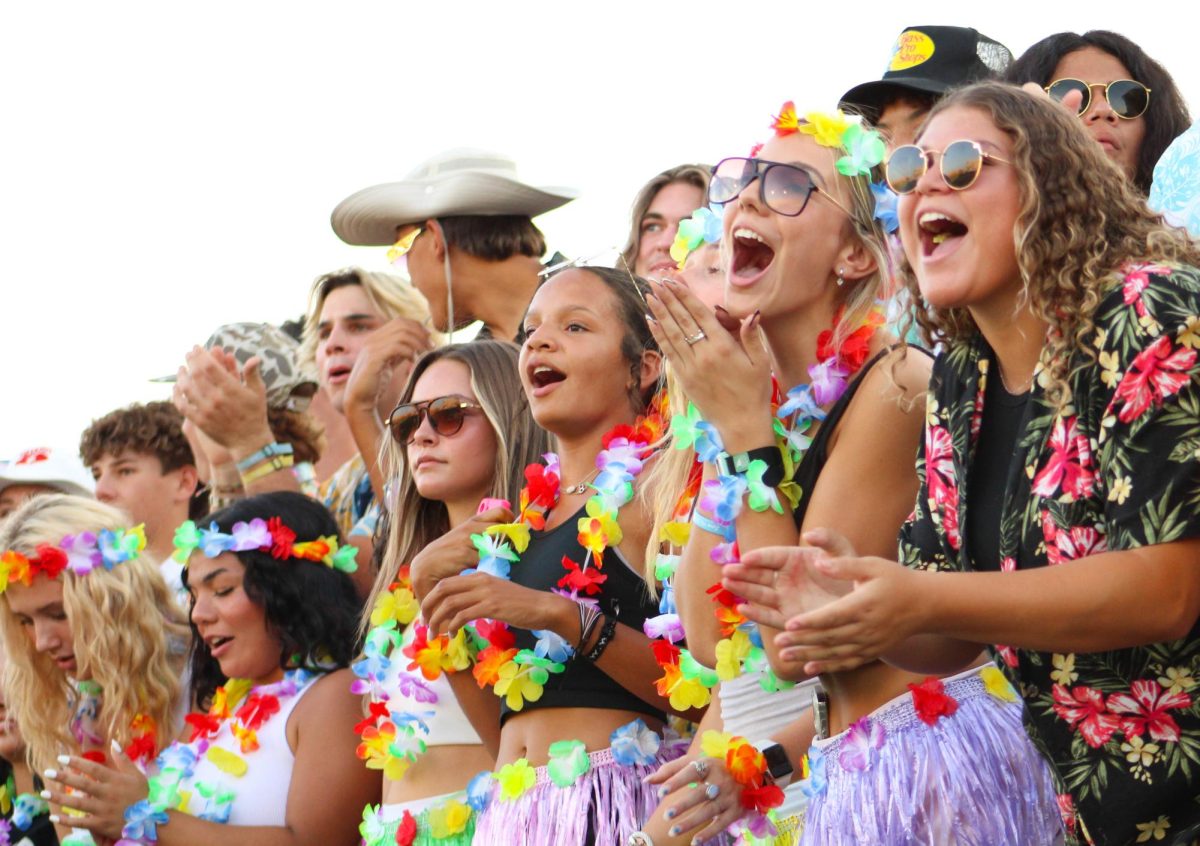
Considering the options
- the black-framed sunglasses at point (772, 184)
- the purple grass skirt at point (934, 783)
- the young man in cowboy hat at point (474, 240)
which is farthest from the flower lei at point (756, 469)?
the young man in cowboy hat at point (474, 240)

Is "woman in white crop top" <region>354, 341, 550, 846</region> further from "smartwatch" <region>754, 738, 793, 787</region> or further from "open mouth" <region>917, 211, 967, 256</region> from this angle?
"open mouth" <region>917, 211, 967, 256</region>

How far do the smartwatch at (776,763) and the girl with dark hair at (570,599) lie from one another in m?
0.58

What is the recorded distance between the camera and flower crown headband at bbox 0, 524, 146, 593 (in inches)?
214

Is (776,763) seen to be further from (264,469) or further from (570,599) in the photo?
(264,469)

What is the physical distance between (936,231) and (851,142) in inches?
26.7

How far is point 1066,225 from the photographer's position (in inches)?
96.8

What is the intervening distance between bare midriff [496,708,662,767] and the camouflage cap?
266cm

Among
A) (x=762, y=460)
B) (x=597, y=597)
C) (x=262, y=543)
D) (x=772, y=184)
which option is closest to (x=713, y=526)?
(x=762, y=460)

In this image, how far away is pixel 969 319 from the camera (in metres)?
2.69

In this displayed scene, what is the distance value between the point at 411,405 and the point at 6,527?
2.05 metres

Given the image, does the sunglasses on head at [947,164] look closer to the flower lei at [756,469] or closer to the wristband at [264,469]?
the flower lei at [756,469]

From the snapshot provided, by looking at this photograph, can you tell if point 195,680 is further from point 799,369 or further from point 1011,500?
point 1011,500

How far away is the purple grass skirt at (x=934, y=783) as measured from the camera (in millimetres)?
2682

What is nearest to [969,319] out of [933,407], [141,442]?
[933,407]
